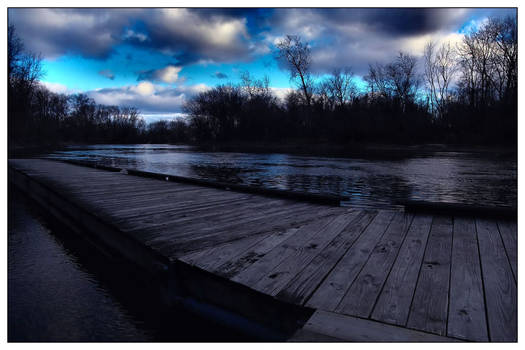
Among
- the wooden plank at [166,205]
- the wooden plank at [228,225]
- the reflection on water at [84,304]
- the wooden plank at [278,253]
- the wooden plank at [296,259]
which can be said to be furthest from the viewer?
the wooden plank at [166,205]

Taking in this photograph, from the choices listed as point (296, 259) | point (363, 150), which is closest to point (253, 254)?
point (296, 259)

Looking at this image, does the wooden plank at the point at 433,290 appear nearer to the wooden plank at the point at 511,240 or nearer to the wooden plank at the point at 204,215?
the wooden plank at the point at 511,240

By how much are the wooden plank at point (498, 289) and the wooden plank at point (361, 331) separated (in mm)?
314

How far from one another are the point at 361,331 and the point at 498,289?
108 centimetres

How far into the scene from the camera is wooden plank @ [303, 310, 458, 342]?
1618 millimetres

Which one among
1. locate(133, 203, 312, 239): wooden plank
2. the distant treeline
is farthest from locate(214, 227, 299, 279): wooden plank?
the distant treeline

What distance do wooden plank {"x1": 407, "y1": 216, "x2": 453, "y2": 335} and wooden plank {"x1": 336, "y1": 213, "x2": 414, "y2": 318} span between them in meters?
0.22

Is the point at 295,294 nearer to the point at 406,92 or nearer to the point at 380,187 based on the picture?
the point at 380,187

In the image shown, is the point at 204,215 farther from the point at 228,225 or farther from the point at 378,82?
the point at 378,82

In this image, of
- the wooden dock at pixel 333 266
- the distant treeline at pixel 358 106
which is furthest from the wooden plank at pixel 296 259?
the distant treeline at pixel 358 106

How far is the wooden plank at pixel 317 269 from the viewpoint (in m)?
2.03

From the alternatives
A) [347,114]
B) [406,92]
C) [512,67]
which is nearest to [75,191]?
[512,67]

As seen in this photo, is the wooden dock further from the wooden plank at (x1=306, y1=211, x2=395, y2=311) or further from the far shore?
the far shore

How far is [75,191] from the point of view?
6.20m
